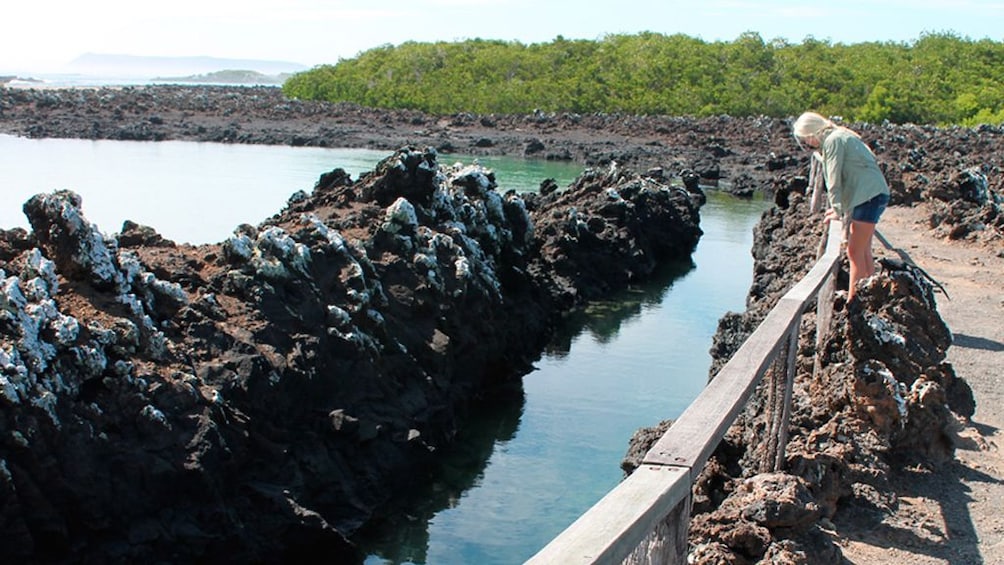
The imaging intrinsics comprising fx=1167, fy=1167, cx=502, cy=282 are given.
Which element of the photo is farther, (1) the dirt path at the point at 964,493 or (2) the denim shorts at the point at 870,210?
(2) the denim shorts at the point at 870,210

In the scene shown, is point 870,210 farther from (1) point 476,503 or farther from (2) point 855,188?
(1) point 476,503

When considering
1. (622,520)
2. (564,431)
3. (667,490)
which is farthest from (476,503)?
(622,520)

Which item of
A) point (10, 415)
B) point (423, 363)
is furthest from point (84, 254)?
point (423, 363)

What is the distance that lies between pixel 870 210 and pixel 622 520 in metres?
6.20

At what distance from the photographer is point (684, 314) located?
1689cm

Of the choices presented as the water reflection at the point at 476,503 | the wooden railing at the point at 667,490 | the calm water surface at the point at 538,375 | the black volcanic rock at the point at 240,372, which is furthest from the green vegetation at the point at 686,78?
the wooden railing at the point at 667,490

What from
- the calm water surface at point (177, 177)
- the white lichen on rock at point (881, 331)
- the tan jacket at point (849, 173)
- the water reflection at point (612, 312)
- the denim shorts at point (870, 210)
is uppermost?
the tan jacket at point (849, 173)

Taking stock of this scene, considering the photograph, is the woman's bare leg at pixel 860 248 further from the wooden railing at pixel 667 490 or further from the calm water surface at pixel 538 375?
the wooden railing at pixel 667 490

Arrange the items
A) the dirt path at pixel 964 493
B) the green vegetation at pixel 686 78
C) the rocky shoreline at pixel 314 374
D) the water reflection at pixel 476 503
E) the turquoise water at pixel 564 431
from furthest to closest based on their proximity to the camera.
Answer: the green vegetation at pixel 686 78 → the turquoise water at pixel 564 431 → the water reflection at pixel 476 503 → the rocky shoreline at pixel 314 374 → the dirt path at pixel 964 493

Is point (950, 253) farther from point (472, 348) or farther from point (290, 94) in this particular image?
point (290, 94)

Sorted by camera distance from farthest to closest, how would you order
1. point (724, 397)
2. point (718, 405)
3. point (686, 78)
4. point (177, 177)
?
point (686, 78) → point (177, 177) → point (724, 397) → point (718, 405)

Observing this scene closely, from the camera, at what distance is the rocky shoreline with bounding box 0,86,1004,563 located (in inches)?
246

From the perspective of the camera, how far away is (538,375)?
13125 millimetres

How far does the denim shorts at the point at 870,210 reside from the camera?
8359 mm
